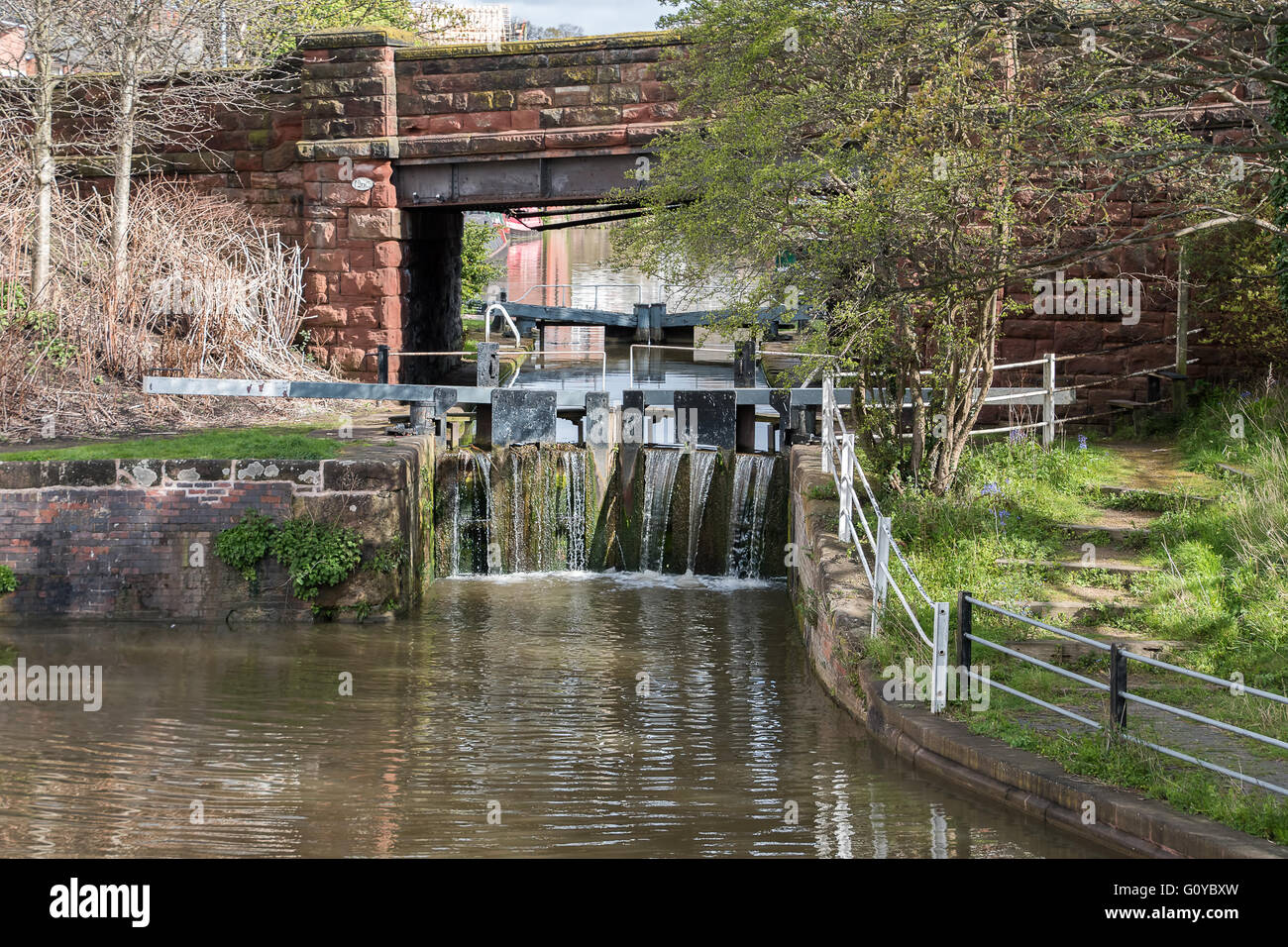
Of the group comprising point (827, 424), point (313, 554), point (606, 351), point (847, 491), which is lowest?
point (313, 554)

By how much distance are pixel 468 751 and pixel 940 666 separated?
125 inches

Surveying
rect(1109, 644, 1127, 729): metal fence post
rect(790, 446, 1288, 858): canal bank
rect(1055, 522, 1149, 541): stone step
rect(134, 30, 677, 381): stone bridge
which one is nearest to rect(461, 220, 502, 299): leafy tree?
rect(134, 30, 677, 381): stone bridge

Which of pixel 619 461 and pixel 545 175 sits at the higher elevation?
pixel 545 175

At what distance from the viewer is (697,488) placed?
17062mm

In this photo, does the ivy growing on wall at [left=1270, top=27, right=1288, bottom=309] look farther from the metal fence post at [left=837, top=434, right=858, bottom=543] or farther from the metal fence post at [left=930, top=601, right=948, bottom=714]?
the metal fence post at [left=930, top=601, right=948, bottom=714]

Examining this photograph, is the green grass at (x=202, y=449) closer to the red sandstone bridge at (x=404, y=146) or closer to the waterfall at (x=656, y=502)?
the waterfall at (x=656, y=502)

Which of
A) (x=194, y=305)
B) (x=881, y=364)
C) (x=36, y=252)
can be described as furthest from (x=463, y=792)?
(x=36, y=252)

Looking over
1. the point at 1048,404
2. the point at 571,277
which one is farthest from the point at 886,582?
the point at 571,277

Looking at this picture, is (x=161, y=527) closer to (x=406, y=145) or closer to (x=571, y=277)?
(x=406, y=145)

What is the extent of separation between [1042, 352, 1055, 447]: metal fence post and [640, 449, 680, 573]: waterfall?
14.5ft

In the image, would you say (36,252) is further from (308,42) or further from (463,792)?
(463,792)

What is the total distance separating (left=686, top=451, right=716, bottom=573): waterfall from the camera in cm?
1692

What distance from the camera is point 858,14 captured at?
12547 millimetres

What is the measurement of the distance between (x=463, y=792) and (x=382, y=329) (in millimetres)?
12995
